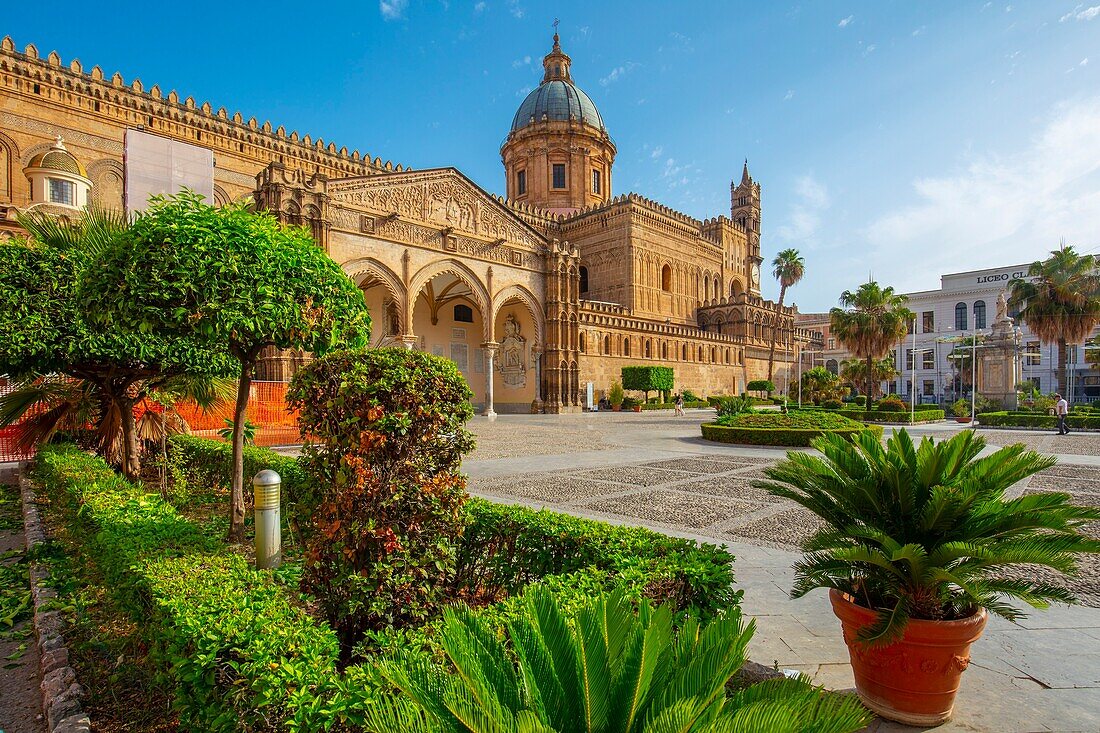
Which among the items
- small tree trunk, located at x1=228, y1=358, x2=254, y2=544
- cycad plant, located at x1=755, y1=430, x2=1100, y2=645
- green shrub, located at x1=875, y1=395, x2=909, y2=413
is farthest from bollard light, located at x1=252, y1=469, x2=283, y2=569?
green shrub, located at x1=875, y1=395, x2=909, y2=413

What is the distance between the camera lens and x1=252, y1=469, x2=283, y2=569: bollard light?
4609 millimetres

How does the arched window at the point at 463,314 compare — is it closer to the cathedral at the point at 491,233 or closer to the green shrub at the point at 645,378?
the cathedral at the point at 491,233

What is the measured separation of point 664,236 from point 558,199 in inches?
389

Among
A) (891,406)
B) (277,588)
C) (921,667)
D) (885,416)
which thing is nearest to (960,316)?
(891,406)

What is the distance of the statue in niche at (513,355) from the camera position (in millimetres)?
33938

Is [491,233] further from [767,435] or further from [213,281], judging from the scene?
[213,281]

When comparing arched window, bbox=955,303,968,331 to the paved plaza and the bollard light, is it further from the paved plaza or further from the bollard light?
the bollard light

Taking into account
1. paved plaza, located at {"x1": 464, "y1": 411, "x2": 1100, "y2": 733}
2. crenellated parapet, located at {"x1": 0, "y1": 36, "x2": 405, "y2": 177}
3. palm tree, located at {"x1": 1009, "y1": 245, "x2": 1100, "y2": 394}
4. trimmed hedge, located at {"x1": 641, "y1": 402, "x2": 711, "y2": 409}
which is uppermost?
crenellated parapet, located at {"x1": 0, "y1": 36, "x2": 405, "y2": 177}

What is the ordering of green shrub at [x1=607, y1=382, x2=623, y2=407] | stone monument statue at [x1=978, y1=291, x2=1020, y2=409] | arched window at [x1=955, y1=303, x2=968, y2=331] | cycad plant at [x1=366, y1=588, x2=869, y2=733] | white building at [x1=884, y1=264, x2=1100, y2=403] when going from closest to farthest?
cycad plant at [x1=366, y1=588, x2=869, y2=733]
stone monument statue at [x1=978, y1=291, x2=1020, y2=409]
green shrub at [x1=607, y1=382, x2=623, y2=407]
white building at [x1=884, y1=264, x2=1100, y2=403]
arched window at [x1=955, y1=303, x2=968, y2=331]

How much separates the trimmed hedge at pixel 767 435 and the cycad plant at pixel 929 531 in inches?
475

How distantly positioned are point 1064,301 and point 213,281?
3559 cm

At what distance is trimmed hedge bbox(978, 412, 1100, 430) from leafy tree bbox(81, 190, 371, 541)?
27.2 m

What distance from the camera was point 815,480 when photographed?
3000 mm

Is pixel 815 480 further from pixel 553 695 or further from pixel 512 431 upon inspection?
pixel 512 431
